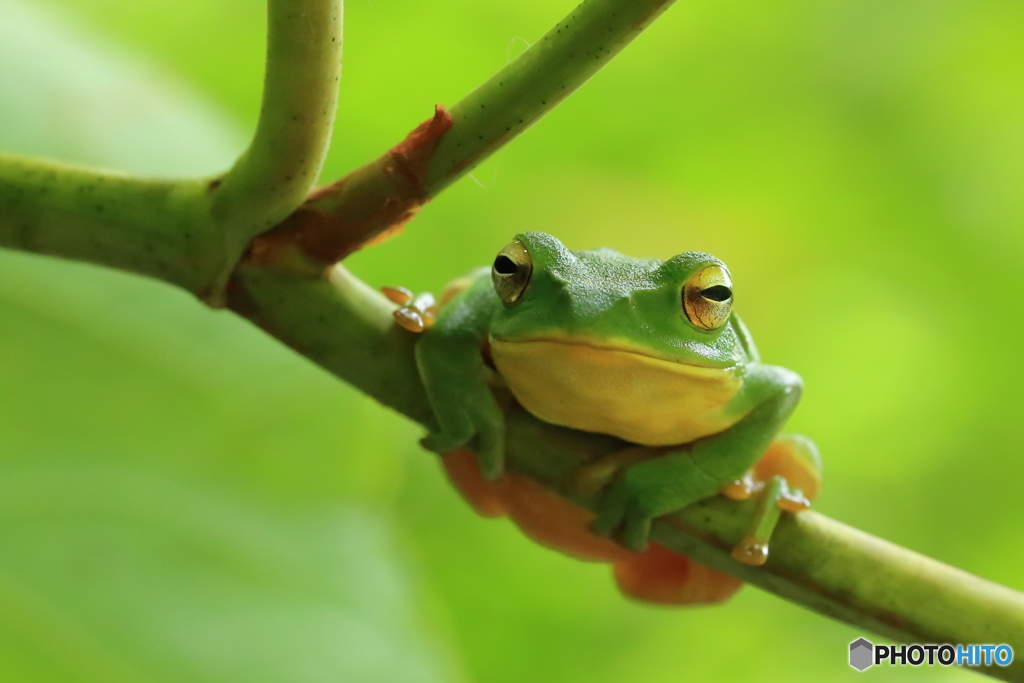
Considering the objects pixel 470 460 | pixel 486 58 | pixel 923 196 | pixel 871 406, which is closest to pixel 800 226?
pixel 923 196

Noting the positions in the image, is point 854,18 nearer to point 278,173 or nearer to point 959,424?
point 959,424

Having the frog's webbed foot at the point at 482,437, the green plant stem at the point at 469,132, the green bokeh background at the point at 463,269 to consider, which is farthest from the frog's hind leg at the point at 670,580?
the green plant stem at the point at 469,132

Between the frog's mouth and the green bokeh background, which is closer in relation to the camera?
the frog's mouth

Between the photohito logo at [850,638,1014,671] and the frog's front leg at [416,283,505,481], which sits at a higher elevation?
the frog's front leg at [416,283,505,481]

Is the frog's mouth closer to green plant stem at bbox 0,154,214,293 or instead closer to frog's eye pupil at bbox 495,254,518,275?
frog's eye pupil at bbox 495,254,518,275

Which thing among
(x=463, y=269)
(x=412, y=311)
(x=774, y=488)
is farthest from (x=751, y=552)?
(x=463, y=269)

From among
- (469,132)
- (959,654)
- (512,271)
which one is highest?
(512,271)

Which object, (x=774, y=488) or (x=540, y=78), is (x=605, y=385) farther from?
(x=540, y=78)

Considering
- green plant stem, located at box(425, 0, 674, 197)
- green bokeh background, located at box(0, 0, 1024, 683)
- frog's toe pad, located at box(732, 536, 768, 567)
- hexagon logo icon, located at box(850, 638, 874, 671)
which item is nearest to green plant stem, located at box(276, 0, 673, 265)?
green plant stem, located at box(425, 0, 674, 197)
